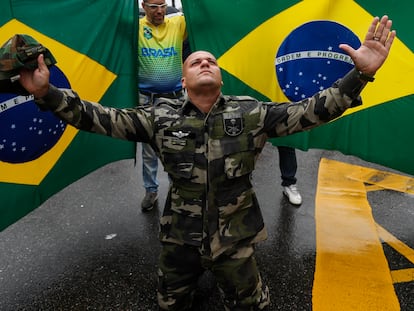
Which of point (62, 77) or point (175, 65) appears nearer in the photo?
point (62, 77)

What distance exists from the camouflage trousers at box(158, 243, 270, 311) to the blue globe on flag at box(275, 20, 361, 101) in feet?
4.87

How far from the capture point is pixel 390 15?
108 inches

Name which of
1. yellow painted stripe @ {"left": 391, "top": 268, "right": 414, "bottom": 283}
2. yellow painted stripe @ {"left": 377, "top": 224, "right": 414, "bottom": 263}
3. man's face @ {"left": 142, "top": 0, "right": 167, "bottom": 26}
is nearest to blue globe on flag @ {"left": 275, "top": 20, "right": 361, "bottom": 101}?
man's face @ {"left": 142, "top": 0, "right": 167, "bottom": 26}

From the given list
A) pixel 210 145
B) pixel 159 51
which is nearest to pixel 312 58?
pixel 159 51

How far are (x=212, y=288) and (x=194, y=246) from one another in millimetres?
659

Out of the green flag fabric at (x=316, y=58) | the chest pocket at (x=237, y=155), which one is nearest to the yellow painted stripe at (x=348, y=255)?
the green flag fabric at (x=316, y=58)

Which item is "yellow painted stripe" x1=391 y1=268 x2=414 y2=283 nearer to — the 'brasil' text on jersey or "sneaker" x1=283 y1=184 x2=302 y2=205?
"sneaker" x1=283 y1=184 x2=302 y2=205

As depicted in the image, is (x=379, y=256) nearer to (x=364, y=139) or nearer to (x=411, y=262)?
(x=411, y=262)

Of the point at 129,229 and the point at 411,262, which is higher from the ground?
the point at 411,262

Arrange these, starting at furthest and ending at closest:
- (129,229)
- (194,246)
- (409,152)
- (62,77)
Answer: (129,229), (409,152), (62,77), (194,246)

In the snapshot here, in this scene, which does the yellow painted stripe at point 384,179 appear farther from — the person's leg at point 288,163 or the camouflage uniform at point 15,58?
the camouflage uniform at point 15,58

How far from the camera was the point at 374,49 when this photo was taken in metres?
1.80

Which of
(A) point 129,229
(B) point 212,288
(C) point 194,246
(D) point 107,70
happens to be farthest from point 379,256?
(D) point 107,70

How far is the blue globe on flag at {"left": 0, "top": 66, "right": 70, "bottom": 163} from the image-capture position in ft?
7.67
